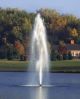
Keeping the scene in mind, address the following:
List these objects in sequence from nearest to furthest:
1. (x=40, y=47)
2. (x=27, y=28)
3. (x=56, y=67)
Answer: (x=40, y=47)
(x=56, y=67)
(x=27, y=28)

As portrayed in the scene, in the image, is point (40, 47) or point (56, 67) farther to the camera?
point (56, 67)

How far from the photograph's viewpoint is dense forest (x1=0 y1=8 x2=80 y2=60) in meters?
129

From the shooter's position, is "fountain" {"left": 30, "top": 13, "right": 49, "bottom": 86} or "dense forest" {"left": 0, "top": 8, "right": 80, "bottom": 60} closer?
"fountain" {"left": 30, "top": 13, "right": 49, "bottom": 86}

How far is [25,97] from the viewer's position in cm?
3016

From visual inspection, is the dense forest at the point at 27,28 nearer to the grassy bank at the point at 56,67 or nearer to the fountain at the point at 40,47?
the grassy bank at the point at 56,67

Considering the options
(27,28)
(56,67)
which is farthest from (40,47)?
(27,28)

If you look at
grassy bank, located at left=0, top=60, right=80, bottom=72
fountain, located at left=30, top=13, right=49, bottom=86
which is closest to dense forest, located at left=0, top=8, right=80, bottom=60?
grassy bank, located at left=0, top=60, right=80, bottom=72

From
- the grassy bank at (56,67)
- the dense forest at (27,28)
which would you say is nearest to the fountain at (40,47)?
the grassy bank at (56,67)

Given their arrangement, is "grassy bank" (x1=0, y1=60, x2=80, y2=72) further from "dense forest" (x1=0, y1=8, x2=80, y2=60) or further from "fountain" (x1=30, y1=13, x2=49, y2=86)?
"dense forest" (x1=0, y1=8, x2=80, y2=60)

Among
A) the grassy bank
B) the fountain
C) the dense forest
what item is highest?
the dense forest

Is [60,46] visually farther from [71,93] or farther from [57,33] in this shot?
[71,93]

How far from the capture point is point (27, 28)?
13438 centimetres

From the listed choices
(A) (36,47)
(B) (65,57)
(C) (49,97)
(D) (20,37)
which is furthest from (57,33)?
(C) (49,97)

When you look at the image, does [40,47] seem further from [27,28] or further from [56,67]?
[27,28]
